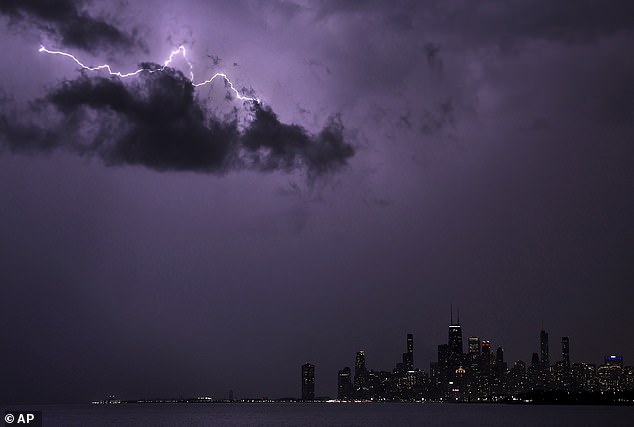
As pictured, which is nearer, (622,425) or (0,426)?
(0,426)

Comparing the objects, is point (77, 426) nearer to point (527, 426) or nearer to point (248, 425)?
point (248, 425)

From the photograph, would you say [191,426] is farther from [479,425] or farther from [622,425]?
[622,425]

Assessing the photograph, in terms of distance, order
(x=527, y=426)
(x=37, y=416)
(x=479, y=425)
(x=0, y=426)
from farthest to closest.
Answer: (x=479, y=425), (x=527, y=426), (x=0, y=426), (x=37, y=416)

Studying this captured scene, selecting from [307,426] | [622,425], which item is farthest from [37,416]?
[622,425]

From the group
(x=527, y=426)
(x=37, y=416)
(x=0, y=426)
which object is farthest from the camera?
(x=527, y=426)

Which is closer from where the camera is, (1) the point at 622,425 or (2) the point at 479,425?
(1) the point at 622,425

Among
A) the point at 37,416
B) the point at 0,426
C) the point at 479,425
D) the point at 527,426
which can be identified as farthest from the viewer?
the point at 479,425

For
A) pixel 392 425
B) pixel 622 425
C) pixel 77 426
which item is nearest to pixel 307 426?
pixel 392 425

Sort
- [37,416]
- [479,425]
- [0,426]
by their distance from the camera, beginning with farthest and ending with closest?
[479,425]
[0,426]
[37,416]

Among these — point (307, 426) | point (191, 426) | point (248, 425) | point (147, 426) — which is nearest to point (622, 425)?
point (307, 426)
